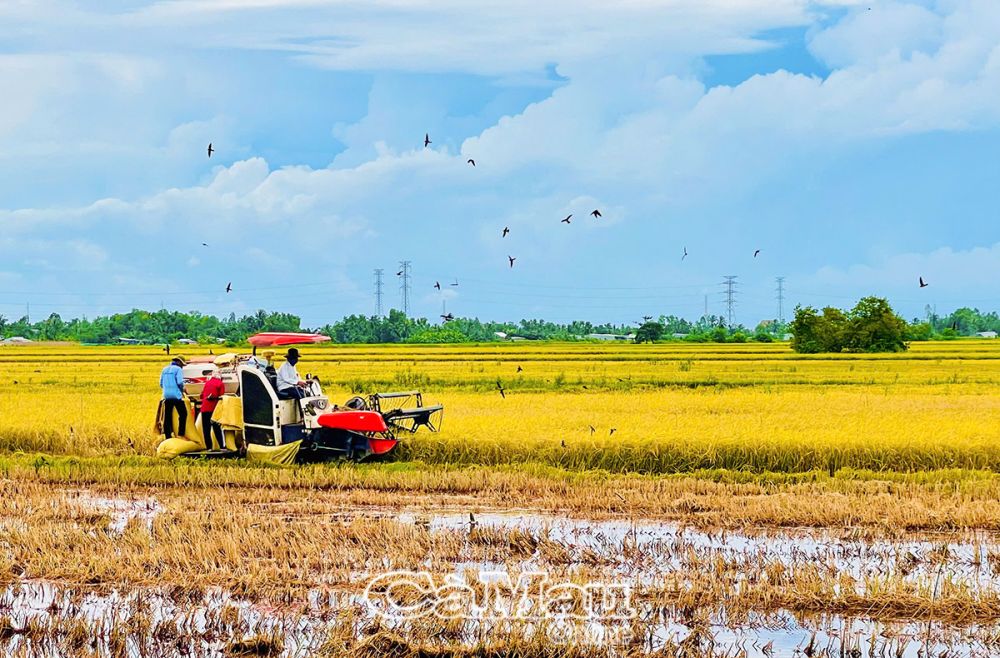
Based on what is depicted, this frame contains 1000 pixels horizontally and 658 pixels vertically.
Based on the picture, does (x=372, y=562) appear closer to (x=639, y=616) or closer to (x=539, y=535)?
(x=539, y=535)

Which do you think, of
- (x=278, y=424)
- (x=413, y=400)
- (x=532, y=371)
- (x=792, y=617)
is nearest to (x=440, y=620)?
(x=792, y=617)

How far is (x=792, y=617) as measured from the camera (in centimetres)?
693

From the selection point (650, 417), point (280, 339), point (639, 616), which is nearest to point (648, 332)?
point (650, 417)

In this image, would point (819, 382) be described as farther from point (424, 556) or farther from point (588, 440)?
point (424, 556)

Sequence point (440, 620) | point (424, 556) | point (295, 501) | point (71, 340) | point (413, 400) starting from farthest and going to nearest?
point (71, 340)
point (413, 400)
point (295, 501)
point (424, 556)
point (440, 620)

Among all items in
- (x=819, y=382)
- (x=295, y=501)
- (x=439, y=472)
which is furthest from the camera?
(x=819, y=382)

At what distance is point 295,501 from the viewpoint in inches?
439

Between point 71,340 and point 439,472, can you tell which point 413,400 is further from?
point 71,340

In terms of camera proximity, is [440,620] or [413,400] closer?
[440,620]

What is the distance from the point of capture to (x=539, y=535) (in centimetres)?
898

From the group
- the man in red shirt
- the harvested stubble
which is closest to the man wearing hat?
the man in red shirt

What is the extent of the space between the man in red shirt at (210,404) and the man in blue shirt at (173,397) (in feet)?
0.93

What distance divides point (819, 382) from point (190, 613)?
22637 millimetres

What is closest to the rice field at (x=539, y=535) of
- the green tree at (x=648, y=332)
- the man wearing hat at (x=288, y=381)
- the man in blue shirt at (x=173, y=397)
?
the man in blue shirt at (x=173, y=397)
